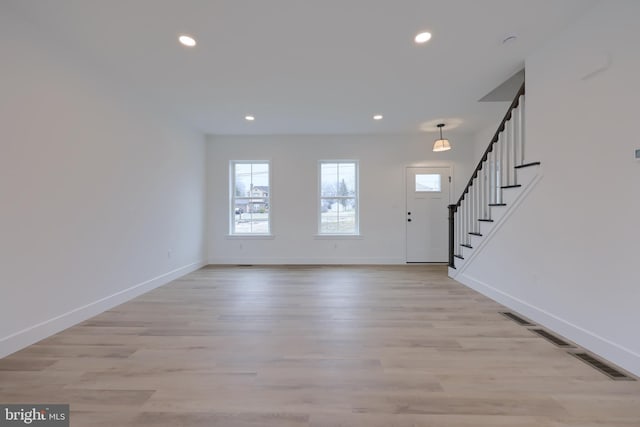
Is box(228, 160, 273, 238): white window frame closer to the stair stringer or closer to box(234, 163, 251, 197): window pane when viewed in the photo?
box(234, 163, 251, 197): window pane

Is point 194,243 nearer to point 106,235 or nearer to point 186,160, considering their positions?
point 186,160

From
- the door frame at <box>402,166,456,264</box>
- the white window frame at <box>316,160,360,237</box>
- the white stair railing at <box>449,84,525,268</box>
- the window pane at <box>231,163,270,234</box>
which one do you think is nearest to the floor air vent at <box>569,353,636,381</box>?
the white stair railing at <box>449,84,525,268</box>

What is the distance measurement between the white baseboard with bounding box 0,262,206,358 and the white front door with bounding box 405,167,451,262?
4786mm

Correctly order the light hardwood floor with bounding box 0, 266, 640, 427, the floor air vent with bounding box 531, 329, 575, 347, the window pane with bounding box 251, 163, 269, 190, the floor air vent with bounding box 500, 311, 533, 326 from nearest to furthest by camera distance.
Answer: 1. the light hardwood floor with bounding box 0, 266, 640, 427
2. the floor air vent with bounding box 531, 329, 575, 347
3. the floor air vent with bounding box 500, 311, 533, 326
4. the window pane with bounding box 251, 163, 269, 190

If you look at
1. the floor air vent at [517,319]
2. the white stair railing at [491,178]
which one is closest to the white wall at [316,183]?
the white stair railing at [491,178]

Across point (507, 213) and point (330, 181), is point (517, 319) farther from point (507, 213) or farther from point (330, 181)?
point (330, 181)

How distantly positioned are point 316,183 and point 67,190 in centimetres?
394

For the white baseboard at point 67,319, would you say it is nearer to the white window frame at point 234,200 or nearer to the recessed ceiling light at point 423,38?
the white window frame at point 234,200

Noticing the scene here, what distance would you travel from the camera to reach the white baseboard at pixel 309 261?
5.66 metres

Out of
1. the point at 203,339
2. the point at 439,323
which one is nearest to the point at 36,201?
the point at 203,339

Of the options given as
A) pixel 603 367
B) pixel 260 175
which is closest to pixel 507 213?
pixel 603 367

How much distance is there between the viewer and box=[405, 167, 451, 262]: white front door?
568 cm

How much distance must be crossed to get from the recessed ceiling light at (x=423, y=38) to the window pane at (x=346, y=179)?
336cm

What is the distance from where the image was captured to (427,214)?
5.69 metres
